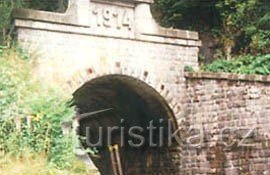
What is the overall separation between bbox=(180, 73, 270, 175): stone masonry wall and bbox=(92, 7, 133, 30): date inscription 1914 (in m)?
1.82

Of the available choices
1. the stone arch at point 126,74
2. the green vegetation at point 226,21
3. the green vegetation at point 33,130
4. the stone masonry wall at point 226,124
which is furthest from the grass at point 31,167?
the green vegetation at point 226,21

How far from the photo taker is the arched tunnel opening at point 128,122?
12512mm

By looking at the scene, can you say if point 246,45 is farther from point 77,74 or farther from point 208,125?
point 77,74

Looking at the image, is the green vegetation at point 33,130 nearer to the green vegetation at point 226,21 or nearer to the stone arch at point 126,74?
the stone arch at point 126,74

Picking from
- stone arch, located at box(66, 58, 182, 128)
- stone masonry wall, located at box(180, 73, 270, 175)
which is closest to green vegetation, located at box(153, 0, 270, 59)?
stone masonry wall, located at box(180, 73, 270, 175)

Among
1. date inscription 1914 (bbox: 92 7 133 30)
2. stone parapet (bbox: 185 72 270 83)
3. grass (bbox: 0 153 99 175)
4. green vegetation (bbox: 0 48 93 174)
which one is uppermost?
date inscription 1914 (bbox: 92 7 133 30)

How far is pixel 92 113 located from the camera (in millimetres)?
14930

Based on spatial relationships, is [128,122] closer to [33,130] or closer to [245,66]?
[245,66]

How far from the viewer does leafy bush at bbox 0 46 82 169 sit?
761 centimetres

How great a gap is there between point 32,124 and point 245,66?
225 inches

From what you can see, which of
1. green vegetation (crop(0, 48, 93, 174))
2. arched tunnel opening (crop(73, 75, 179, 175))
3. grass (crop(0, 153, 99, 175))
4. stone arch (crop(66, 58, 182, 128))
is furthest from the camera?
arched tunnel opening (crop(73, 75, 179, 175))

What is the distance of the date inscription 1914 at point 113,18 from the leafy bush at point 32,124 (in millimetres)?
2984

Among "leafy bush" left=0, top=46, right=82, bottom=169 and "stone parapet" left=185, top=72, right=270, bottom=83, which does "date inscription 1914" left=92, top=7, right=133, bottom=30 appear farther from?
"leafy bush" left=0, top=46, right=82, bottom=169

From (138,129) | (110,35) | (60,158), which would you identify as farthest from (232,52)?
(60,158)
